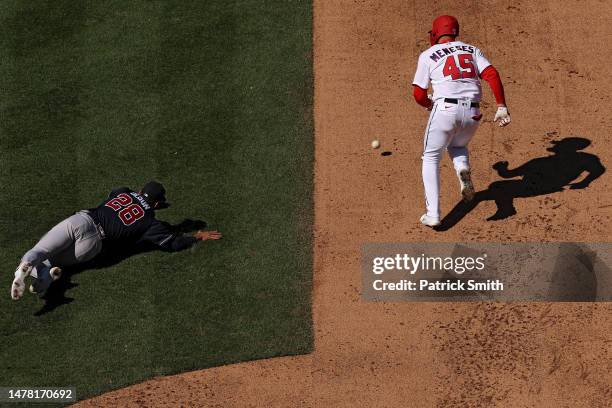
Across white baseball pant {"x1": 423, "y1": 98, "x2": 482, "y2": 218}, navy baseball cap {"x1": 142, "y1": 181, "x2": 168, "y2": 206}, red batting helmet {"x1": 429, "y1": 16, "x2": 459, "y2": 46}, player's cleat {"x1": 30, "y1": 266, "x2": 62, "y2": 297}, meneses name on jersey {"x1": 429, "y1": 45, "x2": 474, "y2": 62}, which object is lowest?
player's cleat {"x1": 30, "y1": 266, "x2": 62, "y2": 297}

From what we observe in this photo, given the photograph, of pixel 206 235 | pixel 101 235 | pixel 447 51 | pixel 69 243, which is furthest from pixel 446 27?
pixel 69 243

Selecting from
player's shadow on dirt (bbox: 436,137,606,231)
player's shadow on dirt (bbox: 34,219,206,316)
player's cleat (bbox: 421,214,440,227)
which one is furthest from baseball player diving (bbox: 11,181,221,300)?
player's shadow on dirt (bbox: 436,137,606,231)

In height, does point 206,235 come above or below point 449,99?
below

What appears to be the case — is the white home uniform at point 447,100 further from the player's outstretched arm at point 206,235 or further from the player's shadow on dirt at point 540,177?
the player's outstretched arm at point 206,235

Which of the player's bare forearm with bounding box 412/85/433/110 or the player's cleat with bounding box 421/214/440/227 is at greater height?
the player's bare forearm with bounding box 412/85/433/110

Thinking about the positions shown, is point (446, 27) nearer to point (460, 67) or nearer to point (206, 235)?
point (460, 67)

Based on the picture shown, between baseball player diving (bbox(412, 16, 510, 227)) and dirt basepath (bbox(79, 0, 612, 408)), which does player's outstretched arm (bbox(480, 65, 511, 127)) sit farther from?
dirt basepath (bbox(79, 0, 612, 408))

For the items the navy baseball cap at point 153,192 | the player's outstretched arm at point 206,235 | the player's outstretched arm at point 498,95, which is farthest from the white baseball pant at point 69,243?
the player's outstretched arm at point 498,95
